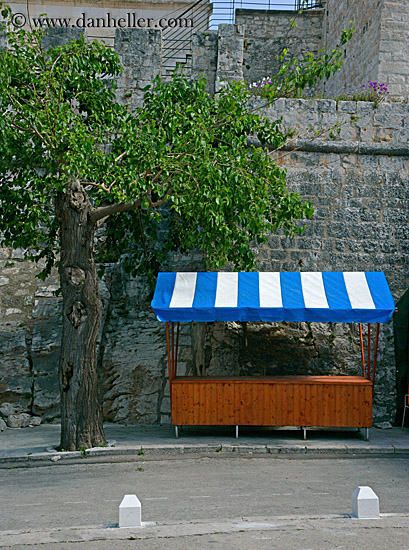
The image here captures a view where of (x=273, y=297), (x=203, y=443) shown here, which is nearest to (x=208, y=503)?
(x=203, y=443)

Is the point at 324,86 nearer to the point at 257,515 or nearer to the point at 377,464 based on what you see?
the point at 377,464

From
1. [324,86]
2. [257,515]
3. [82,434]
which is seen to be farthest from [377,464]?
[324,86]

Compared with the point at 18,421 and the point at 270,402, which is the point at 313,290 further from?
the point at 18,421

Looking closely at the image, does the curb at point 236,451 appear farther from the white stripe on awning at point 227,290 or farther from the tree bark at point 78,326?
the white stripe on awning at point 227,290

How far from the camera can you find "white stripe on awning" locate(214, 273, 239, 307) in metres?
9.58

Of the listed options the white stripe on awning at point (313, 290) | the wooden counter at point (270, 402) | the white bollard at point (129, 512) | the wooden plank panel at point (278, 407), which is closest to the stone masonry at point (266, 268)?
the wooden counter at point (270, 402)

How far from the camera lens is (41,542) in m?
5.23

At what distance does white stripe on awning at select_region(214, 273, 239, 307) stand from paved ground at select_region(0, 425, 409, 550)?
1.81 meters

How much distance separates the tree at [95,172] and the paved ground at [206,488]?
3.02 feet

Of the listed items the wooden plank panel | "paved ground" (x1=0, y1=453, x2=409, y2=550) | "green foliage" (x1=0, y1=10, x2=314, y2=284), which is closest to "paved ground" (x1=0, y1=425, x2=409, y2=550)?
"paved ground" (x1=0, y1=453, x2=409, y2=550)

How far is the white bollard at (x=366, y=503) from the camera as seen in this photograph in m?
5.55

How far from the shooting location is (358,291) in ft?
32.0

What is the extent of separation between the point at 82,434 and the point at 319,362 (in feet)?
14.0

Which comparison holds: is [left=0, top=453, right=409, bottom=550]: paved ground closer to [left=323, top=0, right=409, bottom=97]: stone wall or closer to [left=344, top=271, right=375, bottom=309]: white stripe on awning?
[left=344, top=271, right=375, bottom=309]: white stripe on awning
